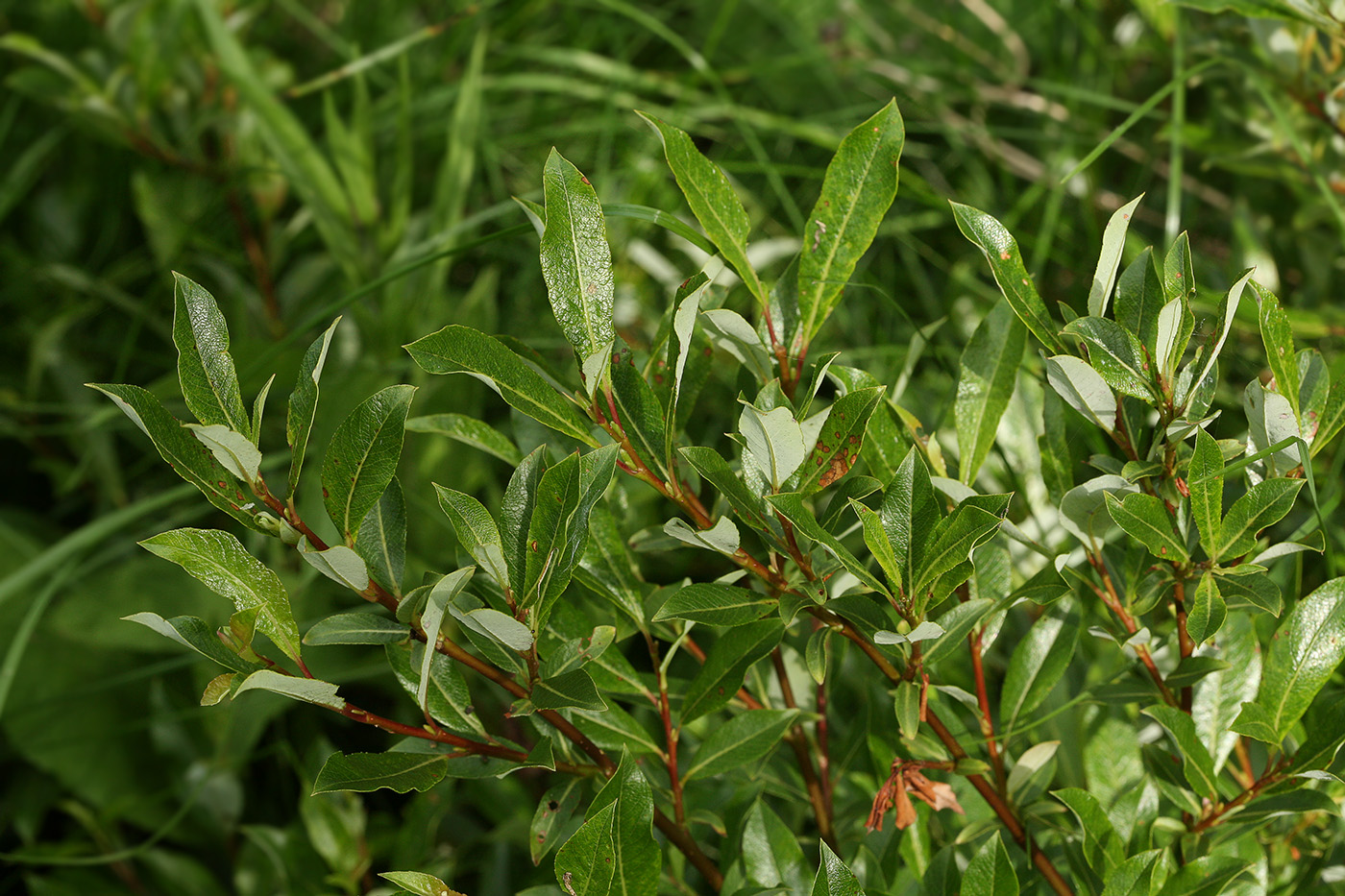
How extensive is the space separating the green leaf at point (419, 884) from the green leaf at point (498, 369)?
0.19 meters

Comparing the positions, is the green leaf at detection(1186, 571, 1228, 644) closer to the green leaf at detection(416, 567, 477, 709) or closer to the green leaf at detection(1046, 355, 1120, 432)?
the green leaf at detection(1046, 355, 1120, 432)

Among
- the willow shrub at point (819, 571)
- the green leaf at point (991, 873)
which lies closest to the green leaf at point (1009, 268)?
the willow shrub at point (819, 571)

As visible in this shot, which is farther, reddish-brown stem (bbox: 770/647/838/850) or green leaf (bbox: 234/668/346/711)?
reddish-brown stem (bbox: 770/647/838/850)

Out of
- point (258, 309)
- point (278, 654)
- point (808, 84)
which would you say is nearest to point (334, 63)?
point (258, 309)

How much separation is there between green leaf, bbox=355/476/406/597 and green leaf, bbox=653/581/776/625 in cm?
12

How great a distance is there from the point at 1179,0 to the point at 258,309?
0.94 m

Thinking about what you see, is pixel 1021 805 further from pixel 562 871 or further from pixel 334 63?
pixel 334 63

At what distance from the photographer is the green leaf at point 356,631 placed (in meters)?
0.40

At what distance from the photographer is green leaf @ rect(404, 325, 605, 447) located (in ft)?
1.27

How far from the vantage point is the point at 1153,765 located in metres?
0.51

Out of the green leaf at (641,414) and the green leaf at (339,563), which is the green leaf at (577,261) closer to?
the green leaf at (641,414)

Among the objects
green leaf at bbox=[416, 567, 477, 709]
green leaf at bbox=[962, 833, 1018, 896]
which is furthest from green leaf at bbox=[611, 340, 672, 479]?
green leaf at bbox=[962, 833, 1018, 896]

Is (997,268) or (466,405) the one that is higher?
(997,268)

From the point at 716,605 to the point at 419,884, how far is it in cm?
17
